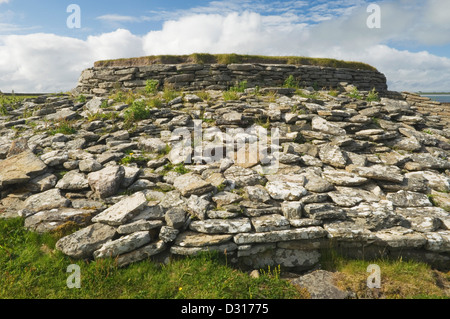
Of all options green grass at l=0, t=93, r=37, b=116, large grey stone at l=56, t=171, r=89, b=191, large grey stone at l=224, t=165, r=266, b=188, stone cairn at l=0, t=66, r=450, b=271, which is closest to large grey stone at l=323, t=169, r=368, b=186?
stone cairn at l=0, t=66, r=450, b=271

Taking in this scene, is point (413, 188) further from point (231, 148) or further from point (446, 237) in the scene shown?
point (231, 148)

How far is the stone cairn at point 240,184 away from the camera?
16.5 feet

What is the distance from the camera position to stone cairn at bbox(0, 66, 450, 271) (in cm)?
502

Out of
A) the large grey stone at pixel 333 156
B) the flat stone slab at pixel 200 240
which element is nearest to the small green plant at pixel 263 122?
the large grey stone at pixel 333 156

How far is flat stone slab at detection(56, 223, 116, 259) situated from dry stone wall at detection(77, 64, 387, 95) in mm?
9259

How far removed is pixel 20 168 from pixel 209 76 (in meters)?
8.96

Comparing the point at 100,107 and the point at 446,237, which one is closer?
the point at 446,237

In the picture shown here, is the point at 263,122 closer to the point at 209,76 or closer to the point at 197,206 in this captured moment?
the point at 197,206

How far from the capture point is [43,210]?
5.59m

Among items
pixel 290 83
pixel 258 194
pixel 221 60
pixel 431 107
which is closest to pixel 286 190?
pixel 258 194

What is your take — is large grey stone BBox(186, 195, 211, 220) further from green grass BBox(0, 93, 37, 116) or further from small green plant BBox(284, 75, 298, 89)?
green grass BBox(0, 93, 37, 116)

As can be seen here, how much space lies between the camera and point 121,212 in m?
5.20

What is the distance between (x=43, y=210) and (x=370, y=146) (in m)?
9.46

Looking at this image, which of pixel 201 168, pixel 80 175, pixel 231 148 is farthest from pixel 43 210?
pixel 231 148
